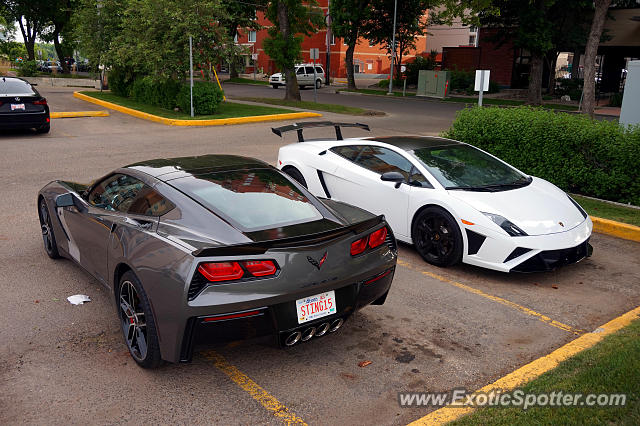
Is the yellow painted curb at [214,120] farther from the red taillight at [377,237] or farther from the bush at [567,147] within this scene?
the red taillight at [377,237]

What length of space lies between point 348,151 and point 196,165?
326cm

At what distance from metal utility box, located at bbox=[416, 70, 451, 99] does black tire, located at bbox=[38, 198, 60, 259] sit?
33.5 m

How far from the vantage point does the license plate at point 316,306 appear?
3.98m

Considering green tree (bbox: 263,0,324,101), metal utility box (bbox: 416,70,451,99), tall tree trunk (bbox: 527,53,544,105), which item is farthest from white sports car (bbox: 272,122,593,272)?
metal utility box (bbox: 416,70,451,99)

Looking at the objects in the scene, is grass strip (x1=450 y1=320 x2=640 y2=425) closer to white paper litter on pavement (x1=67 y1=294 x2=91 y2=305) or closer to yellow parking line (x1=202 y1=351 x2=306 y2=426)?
yellow parking line (x1=202 y1=351 x2=306 y2=426)

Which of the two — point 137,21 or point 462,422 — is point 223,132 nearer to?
point 137,21

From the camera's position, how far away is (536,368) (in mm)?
4348

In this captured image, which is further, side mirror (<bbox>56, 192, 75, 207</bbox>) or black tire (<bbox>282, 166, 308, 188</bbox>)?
black tire (<bbox>282, 166, 308, 188</bbox>)

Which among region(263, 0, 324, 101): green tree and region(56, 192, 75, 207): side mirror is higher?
region(263, 0, 324, 101): green tree

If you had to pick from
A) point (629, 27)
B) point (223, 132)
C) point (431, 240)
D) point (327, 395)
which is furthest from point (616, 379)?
point (629, 27)

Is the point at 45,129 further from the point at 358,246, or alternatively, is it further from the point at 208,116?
the point at 358,246

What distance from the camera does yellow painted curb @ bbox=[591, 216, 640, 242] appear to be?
7.86 metres

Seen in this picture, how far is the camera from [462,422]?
142 inches

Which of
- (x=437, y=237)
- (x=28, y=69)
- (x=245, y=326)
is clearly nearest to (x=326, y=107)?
(x=437, y=237)
